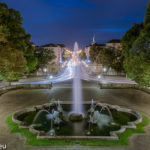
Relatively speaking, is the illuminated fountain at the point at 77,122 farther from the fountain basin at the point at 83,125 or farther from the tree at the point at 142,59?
the tree at the point at 142,59

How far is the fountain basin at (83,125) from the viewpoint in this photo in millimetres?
10133

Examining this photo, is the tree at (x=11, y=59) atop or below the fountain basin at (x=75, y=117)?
atop

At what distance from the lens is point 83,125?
12148mm

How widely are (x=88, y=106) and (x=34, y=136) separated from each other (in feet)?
27.4

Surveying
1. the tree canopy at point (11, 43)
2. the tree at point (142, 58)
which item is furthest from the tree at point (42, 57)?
the tree at point (142, 58)

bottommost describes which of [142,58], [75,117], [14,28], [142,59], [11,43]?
[75,117]

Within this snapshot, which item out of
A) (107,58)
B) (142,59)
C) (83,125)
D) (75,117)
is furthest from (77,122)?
(107,58)

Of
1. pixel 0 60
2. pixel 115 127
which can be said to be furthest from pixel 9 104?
pixel 115 127

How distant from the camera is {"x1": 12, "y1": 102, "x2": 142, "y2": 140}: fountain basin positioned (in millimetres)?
10133

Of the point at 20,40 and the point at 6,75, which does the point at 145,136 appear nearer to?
A: the point at 20,40

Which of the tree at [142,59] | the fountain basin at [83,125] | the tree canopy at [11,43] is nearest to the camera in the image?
the fountain basin at [83,125]

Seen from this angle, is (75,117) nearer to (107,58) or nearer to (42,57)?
(107,58)

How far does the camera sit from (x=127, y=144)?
9055mm

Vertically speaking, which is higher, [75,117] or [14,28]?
[14,28]
